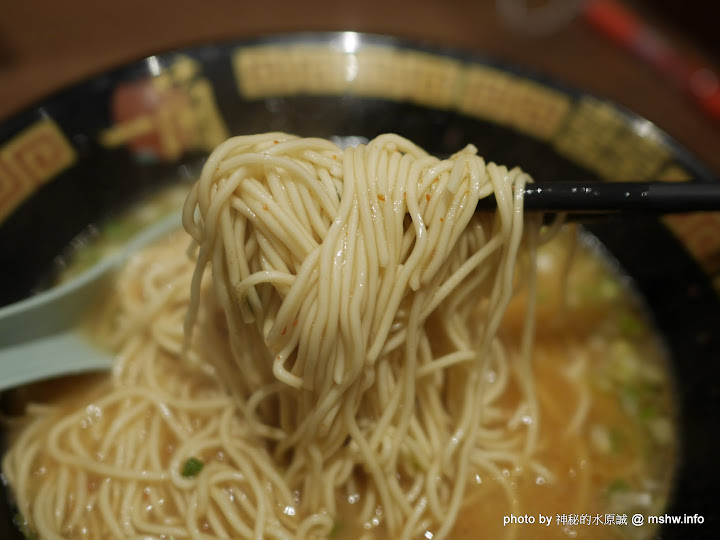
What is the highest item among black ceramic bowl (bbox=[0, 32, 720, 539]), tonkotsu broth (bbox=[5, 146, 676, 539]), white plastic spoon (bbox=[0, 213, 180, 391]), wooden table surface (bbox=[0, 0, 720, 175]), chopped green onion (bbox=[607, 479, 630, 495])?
wooden table surface (bbox=[0, 0, 720, 175])

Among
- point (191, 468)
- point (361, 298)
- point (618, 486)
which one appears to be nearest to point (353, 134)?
point (361, 298)

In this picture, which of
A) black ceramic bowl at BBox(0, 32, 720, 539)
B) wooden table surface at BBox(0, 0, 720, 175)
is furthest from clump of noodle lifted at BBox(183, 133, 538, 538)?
wooden table surface at BBox(0, 0, 720, 175)

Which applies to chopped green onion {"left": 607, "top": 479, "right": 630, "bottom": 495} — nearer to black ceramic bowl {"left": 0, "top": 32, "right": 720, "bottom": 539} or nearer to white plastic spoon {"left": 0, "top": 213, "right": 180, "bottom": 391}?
black ceramic bowl {"left": 0, "top": 32, "right": 720, "bottom": 539}

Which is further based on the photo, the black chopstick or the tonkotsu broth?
the tonkotsu broth

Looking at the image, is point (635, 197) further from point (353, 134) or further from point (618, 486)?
point (353, 134)

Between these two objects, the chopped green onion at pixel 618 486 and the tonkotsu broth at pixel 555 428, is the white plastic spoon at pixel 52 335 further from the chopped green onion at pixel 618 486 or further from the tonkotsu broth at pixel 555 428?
the chopped green onion at pixel 618 486

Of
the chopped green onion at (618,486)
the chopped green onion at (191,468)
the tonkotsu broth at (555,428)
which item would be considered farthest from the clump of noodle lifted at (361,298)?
the chopped green onion at (618,486)

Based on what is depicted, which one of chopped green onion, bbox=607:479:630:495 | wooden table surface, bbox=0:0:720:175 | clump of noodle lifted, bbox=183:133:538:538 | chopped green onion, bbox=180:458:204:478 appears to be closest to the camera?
clump of noodle lifted, bbox=183:133:538:538
